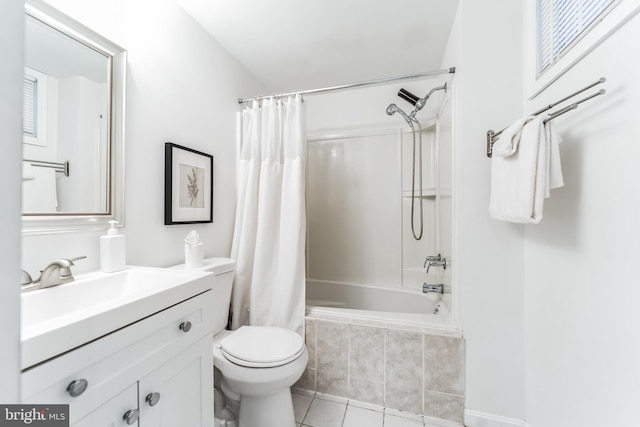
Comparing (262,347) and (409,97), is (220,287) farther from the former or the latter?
(409,97)

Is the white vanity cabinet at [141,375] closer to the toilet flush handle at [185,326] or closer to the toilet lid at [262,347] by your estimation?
the toilet flush handle at [185,326]

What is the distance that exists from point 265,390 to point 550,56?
189 centimetres

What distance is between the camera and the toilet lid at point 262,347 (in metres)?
1.16

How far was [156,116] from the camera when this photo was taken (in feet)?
4.21

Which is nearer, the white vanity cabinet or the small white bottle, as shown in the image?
the white vanity cabinet

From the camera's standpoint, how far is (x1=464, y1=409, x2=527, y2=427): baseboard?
4.11ft

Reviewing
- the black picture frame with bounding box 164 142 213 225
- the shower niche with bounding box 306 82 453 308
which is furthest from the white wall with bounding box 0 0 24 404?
the shower niche with bounding box 306 82 453 308

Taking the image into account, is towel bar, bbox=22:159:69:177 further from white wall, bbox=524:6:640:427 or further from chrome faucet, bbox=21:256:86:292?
white wall, bbox=524:6:640:427

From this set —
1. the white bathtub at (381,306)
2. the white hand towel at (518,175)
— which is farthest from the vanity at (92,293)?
the white hand towel at (518,175)

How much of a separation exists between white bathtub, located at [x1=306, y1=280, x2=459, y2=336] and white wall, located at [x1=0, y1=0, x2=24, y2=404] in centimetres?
142

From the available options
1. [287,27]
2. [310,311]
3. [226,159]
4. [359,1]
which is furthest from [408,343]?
[287,27]

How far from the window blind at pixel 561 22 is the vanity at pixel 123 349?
1.56m

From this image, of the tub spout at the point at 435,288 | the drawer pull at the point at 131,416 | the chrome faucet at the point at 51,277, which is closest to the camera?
the drawer pull at the point at 131,416

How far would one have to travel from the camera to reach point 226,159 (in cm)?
178
